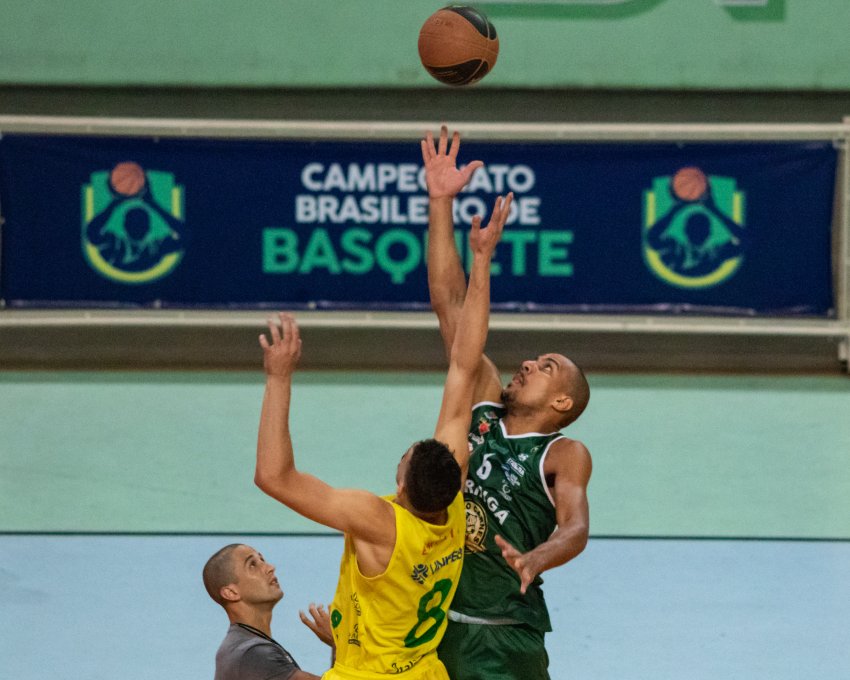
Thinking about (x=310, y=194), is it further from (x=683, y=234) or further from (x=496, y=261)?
(x=683, y=234)

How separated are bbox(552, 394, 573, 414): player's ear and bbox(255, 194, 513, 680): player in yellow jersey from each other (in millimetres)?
441

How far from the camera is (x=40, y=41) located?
1307cm

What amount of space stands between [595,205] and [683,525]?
16.9 feet

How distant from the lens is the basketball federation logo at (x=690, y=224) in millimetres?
12922

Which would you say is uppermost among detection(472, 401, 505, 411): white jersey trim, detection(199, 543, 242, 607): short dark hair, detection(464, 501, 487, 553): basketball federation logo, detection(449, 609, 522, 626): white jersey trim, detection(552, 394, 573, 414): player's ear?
detection(552, 394, 573, 414): player's ear

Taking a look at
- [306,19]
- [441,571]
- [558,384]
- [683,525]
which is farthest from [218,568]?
[306,19]

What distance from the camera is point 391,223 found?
12922 millimetres

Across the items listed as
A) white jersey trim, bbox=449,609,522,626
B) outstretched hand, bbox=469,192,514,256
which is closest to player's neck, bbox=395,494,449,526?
white jersey trim, bbox=449,609,522,626

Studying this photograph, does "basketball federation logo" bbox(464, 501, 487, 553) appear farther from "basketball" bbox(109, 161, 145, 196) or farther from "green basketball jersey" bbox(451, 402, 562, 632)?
"basketball" bbox(109, 161, 145, 196)

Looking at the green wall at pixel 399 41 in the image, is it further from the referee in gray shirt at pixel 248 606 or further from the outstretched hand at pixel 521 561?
the outstretched hand at pixel 521 561

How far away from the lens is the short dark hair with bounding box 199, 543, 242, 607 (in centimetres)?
488

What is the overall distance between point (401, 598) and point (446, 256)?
1436 millimetres

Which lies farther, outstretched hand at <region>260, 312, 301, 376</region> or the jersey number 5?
the jersey number 5

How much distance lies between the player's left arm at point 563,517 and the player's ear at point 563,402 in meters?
0.15
